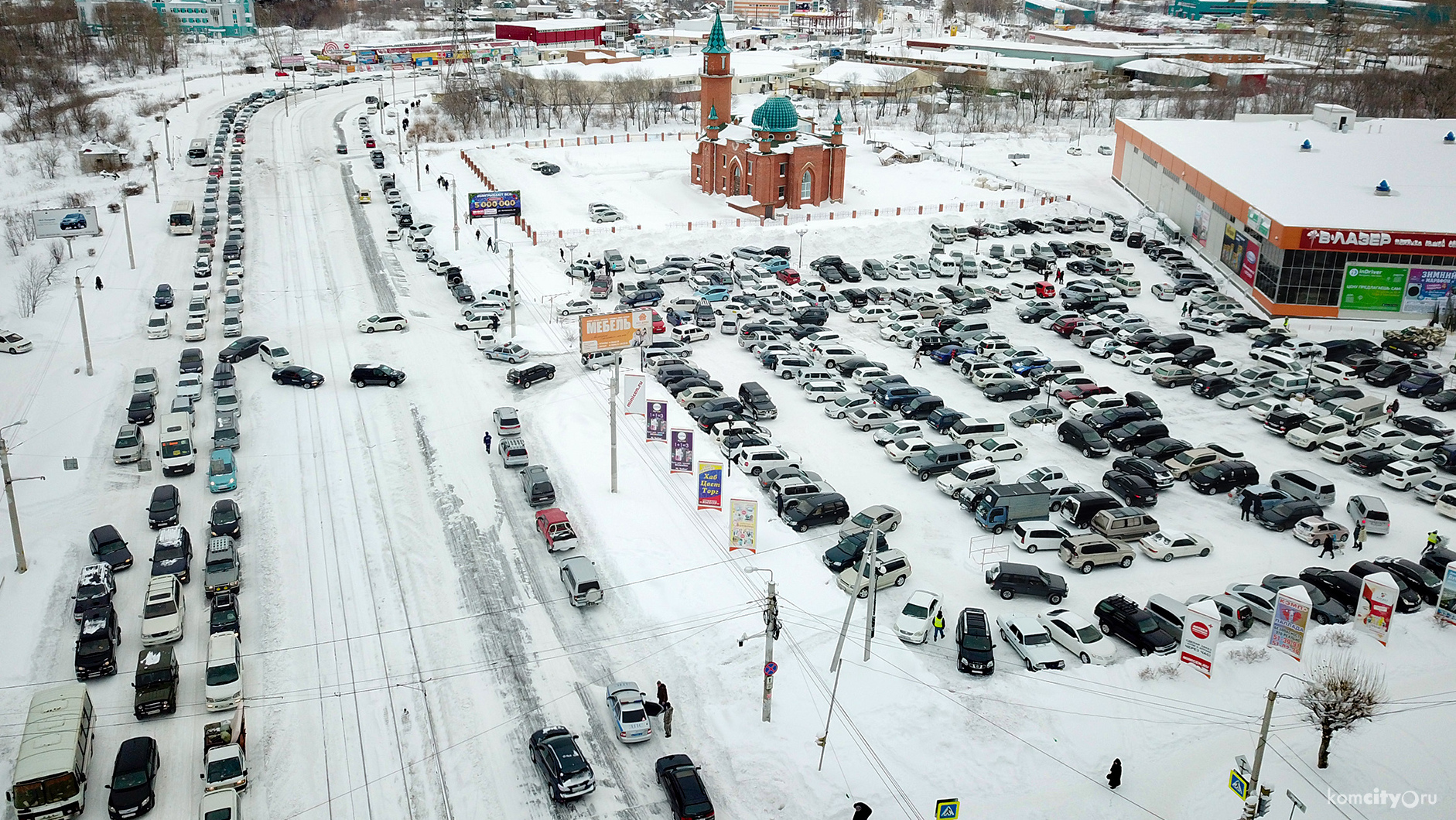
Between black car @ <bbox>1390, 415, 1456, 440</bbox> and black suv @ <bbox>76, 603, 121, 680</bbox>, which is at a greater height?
black car @ <bbox>1390, 415, 1456, 440</bbox>

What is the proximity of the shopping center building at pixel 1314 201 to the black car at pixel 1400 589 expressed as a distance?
2809 centimetres

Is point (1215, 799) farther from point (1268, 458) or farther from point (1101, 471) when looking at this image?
point (1268, 458)

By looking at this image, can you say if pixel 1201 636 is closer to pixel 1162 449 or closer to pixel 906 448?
pixel 1162 449

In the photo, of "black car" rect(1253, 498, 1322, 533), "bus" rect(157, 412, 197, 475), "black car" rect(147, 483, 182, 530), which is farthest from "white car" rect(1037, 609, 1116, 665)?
"bus" rect(157, 412, 197, 475)

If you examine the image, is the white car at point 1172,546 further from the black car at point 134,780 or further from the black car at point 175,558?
the black car at point 175,558

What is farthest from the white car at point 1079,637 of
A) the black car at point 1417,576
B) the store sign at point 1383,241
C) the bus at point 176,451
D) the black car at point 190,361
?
the black car at point 190,361

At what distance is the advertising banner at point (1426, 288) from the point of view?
55250 mm

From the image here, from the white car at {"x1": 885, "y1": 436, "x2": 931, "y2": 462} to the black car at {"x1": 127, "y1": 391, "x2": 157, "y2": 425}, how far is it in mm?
28066

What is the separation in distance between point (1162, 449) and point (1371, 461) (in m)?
7.67

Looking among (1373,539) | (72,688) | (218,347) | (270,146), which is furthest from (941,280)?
(270,146)

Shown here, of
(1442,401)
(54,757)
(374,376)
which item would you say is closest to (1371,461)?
(1442,401)

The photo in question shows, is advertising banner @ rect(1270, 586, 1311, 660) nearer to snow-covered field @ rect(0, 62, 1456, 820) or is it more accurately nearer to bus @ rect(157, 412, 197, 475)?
snow-covered field @ rect(0, 62, 1456, 820)

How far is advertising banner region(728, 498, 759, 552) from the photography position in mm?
32562

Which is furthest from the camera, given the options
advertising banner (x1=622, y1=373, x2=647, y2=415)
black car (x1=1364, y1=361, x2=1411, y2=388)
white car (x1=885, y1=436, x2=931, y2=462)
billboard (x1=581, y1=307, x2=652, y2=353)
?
black car (x1=1364, y1=361, x2=1411, y2=388)
